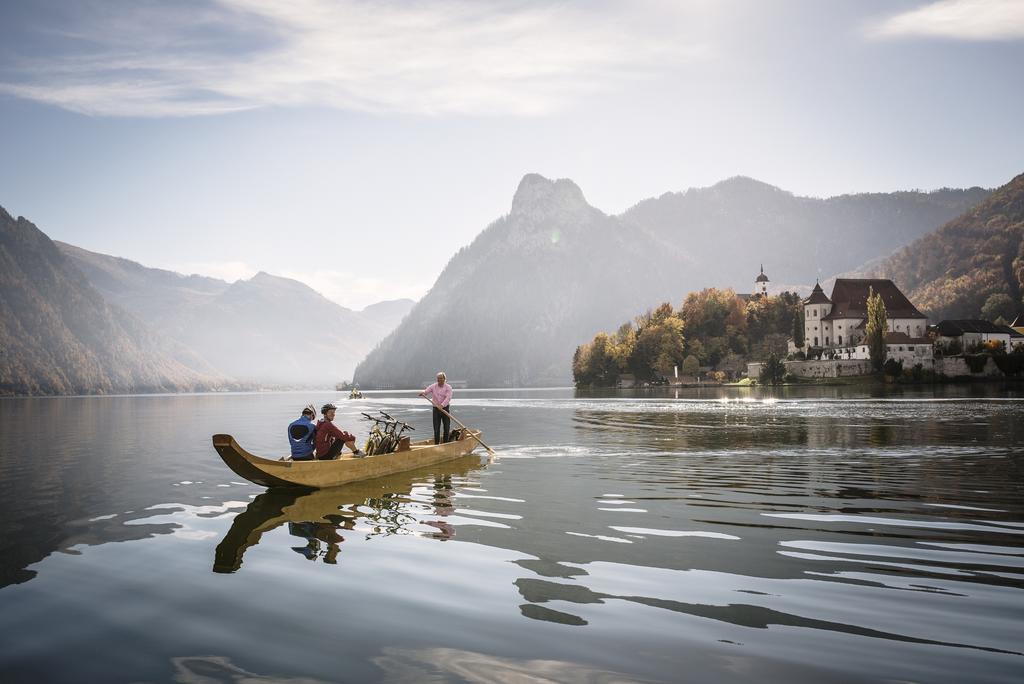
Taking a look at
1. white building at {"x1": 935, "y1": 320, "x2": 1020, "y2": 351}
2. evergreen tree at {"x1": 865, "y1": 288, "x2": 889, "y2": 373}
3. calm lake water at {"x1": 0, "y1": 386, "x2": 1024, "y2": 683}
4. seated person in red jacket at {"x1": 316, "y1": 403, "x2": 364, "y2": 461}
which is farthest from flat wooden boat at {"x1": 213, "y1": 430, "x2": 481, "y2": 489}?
white building at {"x1": 935, "y1": 320, "x2": 1020, "y2": 351}

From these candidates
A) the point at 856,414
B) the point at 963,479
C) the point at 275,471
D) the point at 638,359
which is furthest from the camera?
the point at 638,359

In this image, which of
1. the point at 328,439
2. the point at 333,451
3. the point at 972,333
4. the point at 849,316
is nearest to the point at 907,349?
the point at 972,333

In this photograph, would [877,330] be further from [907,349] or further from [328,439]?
[328,439]

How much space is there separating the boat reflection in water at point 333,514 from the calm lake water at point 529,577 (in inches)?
4.5

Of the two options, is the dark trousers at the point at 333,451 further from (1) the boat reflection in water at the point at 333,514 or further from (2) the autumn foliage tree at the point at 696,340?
(2) the autumn foliage tree at the point at 696,340

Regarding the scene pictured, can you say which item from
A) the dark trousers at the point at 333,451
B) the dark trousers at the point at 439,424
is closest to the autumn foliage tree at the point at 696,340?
the dark trousers at the point at 439,424

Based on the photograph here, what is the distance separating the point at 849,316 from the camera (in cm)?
17362

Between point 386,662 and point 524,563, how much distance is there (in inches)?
189

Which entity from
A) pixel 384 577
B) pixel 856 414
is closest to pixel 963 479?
pixel 384 577

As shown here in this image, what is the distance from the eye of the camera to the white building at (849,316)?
17038cm

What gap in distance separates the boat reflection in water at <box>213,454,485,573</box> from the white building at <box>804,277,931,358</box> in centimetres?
16010

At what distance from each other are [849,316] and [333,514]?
17956 cm

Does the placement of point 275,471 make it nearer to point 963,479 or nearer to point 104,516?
point 104,516

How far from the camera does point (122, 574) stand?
12.9 m
